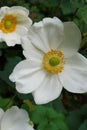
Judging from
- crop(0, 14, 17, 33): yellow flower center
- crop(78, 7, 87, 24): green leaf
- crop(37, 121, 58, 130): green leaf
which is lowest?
crop(0, 14, 17, 33): yellow flower center

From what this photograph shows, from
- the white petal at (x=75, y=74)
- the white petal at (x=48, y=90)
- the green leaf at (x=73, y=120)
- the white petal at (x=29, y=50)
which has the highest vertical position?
the white petal at (x=29, y=50)

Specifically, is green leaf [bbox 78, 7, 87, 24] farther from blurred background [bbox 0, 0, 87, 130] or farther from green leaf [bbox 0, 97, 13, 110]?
green leaf [bbox 0, 97, 13, 110]

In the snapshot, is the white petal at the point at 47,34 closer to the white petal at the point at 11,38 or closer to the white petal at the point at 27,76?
the white petal at the point at 27,76

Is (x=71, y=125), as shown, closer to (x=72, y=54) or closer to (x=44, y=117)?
(x=44, y=117)

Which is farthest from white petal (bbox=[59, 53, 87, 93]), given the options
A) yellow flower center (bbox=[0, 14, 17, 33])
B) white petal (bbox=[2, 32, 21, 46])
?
yellow flower center (bbox=[0, 14, 17, 33])

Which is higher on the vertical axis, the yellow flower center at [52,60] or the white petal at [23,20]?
the yellow flower center at [52,60]

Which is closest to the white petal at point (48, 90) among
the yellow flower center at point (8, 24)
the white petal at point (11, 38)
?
the white petal at point (11, 38)

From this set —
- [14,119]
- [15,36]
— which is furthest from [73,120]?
[15,36]
